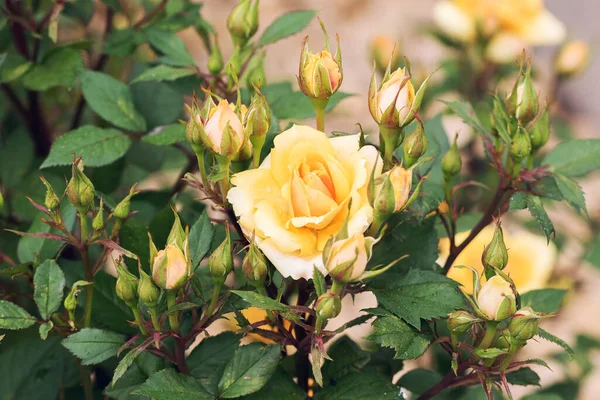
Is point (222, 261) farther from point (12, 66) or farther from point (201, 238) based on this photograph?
point (12, 66)

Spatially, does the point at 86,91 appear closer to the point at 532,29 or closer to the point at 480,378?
the point at 480,378

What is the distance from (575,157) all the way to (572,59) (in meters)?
0.71

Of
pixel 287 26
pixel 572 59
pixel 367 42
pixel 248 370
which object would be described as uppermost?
pixel 287 26

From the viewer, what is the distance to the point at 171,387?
499 millimetres

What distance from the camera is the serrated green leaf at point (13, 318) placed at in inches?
20.5

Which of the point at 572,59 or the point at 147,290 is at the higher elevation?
the point at 147,290

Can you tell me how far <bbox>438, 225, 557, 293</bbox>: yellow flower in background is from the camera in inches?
35.9

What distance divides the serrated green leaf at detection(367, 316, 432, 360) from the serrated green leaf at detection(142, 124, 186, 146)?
10.7 inches

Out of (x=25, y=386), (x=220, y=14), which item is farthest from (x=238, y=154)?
(x=220, y=14)

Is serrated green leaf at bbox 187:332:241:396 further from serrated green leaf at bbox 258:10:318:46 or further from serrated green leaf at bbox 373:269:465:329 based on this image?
serrated green leaf at bbox 258:10:318:46

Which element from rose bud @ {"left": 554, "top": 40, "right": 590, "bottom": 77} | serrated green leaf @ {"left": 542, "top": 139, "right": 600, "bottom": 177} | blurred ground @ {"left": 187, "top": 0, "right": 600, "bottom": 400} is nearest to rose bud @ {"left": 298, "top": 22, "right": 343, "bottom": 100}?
serrated green leaf @ {"left": 542, "top": 139, "right": 600, "bottom": 177}

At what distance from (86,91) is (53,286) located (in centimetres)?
24

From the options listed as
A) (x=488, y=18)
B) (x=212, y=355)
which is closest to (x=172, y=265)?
(x=212, y=355)

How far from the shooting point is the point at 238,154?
0.50m
